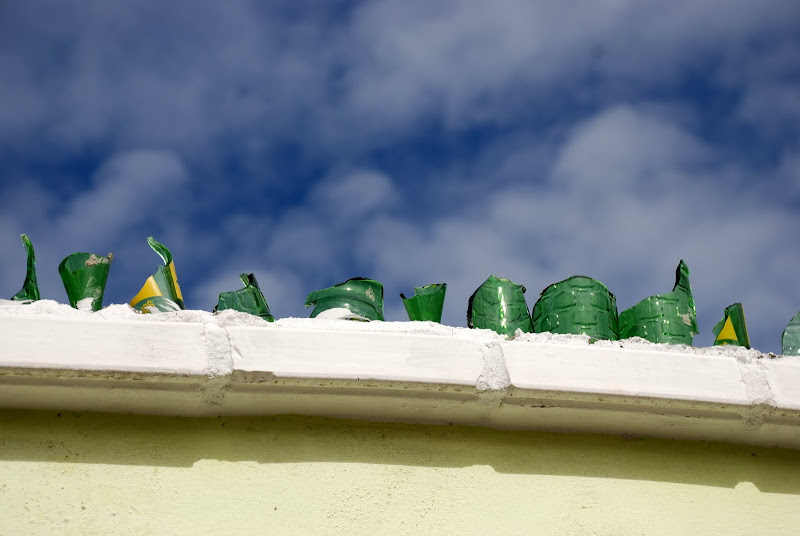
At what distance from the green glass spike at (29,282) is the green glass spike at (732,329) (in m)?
1.49

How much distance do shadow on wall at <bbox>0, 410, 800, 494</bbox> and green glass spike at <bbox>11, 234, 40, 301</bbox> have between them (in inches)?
12.4

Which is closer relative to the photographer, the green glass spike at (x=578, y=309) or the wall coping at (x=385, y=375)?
the wall coping at (x=385, y=375)

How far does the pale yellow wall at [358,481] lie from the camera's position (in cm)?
149

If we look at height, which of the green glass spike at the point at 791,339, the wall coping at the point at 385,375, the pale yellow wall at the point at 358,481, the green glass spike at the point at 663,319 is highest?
the green glass spike at the point at 663,319

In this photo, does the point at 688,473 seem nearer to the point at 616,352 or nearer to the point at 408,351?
the point at 616,352

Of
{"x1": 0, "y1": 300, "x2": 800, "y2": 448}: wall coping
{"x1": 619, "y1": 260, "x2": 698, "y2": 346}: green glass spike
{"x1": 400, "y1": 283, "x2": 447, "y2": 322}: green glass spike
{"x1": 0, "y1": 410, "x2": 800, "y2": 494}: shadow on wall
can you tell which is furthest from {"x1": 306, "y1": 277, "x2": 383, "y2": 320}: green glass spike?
{"x1": 619, "y1": 260, "x2": 698, "y2": 346}: green glass spike

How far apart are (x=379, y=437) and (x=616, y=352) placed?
482 millimetres

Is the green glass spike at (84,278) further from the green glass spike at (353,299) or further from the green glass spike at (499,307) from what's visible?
the green glass spike at (499,307)

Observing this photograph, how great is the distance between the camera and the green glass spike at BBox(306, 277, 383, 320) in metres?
1.94

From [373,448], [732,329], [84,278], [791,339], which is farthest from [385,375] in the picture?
[791,339]

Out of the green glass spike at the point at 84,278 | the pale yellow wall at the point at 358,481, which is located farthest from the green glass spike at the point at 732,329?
the green glass spike at the point at 84,278

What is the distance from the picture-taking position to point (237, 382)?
1.55 m

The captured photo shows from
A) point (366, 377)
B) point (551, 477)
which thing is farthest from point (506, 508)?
point (366, 377)

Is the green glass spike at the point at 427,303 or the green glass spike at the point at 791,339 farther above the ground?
the green glass spike at the point at 427,303
